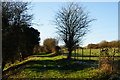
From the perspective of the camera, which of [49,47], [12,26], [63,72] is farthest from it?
[49,47]

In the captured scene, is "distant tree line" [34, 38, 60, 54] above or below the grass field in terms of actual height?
above

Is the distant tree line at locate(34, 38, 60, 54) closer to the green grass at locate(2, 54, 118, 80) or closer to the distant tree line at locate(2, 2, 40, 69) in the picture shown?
the distant tree line at locate(2, 2, 40, 69)

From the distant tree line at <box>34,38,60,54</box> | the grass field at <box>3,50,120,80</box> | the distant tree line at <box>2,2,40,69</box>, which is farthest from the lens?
the distant tree line at <box>34,38,60,54</box>

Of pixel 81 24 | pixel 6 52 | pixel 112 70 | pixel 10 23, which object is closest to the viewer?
pixel 112 70

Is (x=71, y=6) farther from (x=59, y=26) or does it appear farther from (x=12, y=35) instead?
(x=12, y=35)

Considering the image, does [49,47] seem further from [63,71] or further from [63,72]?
[63,72]

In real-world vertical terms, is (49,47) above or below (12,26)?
below

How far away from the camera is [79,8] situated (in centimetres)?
3431

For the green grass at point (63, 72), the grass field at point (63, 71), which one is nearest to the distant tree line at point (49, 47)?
the grass field at point (63, 71)

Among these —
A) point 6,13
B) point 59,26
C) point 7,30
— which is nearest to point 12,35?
point 7,30

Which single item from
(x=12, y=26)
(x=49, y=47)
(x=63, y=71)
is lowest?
(x=63, y=71)

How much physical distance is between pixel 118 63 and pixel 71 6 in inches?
873

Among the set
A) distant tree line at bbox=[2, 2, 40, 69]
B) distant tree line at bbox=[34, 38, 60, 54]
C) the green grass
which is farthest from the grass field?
distant tree line at bbox=[34, 38, 60, 54]

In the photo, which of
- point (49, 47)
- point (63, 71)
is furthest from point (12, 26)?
point (49, 47)
